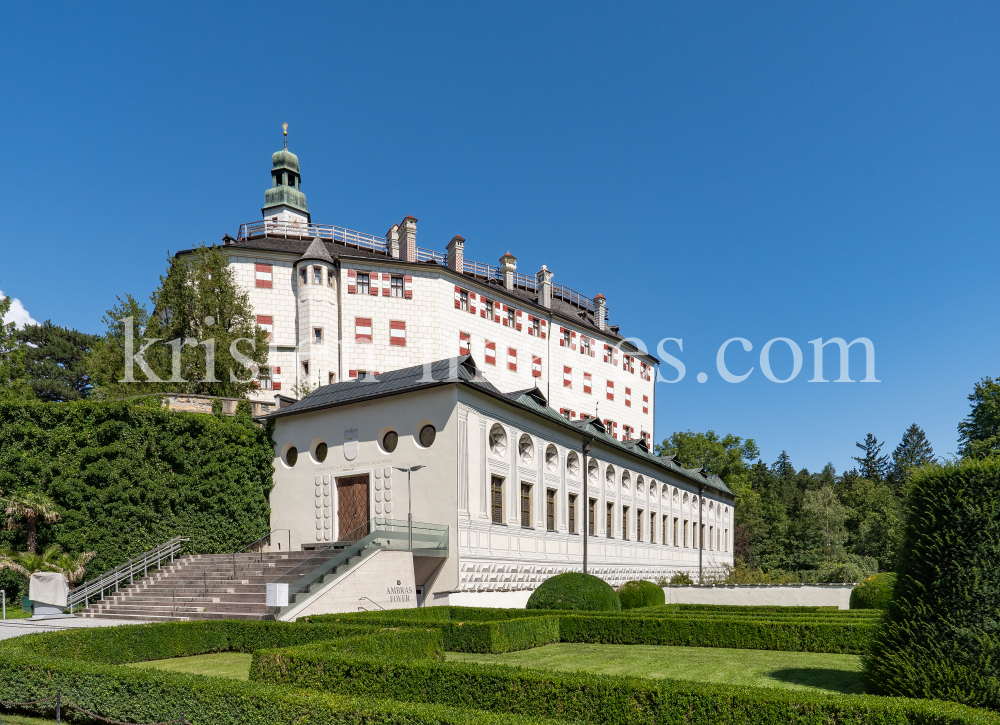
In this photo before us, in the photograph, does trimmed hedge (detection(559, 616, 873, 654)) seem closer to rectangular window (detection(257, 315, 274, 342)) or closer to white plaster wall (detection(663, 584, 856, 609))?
Result: white plaster wall (detection(663, 584, 856, 609))

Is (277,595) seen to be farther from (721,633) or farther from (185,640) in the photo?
(721,633)

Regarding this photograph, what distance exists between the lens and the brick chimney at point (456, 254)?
47.9 metres

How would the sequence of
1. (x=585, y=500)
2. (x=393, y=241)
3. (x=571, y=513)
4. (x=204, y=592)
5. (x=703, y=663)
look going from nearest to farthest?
(x=703, y=663) < (x=204, y=592) < (x=571, y=513) < (x=585, y=500) < (x=393, y=241)

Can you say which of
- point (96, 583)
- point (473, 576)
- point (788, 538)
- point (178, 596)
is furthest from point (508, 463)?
point (788, 538)

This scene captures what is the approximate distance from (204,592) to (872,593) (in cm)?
2156

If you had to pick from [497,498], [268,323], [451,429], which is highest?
[268,323]

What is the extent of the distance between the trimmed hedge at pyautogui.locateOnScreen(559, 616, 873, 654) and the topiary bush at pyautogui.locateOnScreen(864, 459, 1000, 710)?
21.1 feet

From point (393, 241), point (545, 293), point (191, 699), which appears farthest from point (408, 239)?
point (191, 699)

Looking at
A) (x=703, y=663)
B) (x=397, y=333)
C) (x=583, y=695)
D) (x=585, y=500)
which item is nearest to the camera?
(x=583, y=695)

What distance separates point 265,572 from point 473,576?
6.63m

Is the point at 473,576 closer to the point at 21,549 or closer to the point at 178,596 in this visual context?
the point at 178,596

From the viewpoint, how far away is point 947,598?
30.7 feet

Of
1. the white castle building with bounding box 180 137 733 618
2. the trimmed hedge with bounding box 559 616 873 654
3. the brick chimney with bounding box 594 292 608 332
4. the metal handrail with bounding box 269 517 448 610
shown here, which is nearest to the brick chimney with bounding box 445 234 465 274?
the white castle building with bounding box 180 137 733 618

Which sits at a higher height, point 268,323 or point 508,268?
point 508,268
